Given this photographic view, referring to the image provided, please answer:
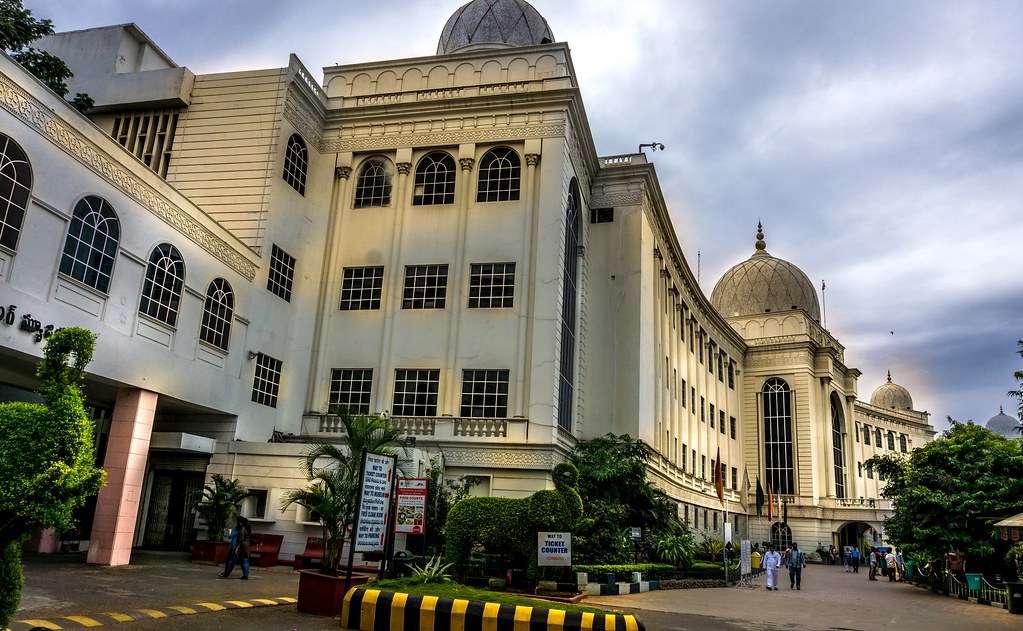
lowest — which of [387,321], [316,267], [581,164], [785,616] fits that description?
[785,616]

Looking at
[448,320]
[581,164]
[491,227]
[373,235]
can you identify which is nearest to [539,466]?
[448,320]

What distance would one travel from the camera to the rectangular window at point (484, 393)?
1085 inches

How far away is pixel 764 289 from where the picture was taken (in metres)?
69.7

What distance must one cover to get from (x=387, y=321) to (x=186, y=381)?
858 centimetres

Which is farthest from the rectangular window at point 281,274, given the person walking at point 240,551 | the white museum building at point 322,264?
the person walking at point 240,551

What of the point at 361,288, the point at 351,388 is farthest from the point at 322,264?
the point at 351,388

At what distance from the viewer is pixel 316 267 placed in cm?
3006

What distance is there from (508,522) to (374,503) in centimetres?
600

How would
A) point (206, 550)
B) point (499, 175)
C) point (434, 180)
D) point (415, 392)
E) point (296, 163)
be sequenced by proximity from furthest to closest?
point (434, 180)
point (499, 175)
point (296, 163)
point (415, 392)
point (206, 550)

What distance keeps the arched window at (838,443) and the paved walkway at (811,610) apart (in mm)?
40216

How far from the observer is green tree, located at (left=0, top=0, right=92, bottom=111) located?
24.0 metres

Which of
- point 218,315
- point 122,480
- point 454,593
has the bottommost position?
point 454,593

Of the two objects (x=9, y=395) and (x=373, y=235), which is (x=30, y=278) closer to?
(x=9, y=395)

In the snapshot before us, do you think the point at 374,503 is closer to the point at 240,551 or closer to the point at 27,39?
the point at 240,551
